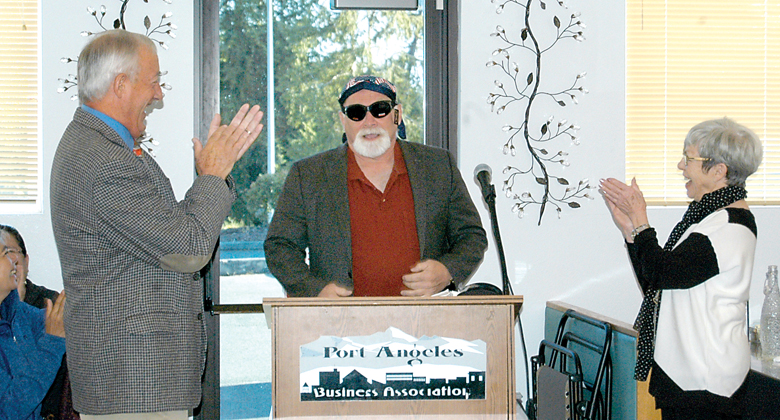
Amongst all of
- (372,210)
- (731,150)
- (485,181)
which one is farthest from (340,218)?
(731,150)

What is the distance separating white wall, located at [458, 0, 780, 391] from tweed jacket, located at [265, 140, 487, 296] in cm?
82

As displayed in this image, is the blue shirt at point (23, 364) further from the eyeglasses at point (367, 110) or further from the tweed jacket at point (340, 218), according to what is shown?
the eyeglasses at point (367, 110)

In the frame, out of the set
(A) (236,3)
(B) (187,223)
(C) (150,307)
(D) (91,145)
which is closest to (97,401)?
(C) (150,307)

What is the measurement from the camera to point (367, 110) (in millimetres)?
2707

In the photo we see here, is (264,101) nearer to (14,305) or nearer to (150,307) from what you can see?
(14,305)

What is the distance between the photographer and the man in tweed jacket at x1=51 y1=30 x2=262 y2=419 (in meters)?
1.81

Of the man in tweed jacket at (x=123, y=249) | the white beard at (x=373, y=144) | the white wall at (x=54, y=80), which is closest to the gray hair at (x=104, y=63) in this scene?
the man in tweed jacket at (x=123, y=249)

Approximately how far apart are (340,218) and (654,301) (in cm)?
120

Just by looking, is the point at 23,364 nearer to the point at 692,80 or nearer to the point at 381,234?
the point at 381,234

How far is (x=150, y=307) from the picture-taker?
6.11ft

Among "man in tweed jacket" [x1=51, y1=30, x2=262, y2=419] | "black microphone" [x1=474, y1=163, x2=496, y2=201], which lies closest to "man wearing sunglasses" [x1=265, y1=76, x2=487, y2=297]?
"black microphone" [x1=474, y1=163, x2=496, y2=201]

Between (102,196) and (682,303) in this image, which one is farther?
(682,303)

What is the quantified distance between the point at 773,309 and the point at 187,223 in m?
2.57

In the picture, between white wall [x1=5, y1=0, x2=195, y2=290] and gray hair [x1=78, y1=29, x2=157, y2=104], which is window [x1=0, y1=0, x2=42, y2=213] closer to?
white wall [x1=5, y1=0, x2=195, y2=290]
